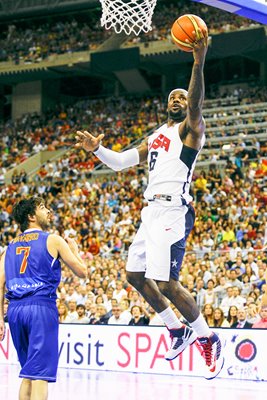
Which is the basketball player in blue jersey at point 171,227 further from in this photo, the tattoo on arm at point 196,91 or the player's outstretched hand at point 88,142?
the tattoo on arm at point 196,91

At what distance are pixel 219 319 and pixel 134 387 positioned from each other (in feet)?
10.2

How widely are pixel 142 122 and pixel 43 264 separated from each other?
24795 millimetres

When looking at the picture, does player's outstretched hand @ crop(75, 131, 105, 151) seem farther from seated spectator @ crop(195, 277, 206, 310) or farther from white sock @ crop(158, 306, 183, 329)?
seated spectator @ crop(195, 277, 206, 310)

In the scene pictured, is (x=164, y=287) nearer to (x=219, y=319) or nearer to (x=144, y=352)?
(x=219, y=319)

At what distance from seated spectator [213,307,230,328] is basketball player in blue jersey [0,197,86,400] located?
25.0 ft

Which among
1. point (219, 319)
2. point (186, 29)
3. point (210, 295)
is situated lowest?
point (219, 319)

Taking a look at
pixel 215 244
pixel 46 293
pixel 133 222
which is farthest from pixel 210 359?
pixel 133 222

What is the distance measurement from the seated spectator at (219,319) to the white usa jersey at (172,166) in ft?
22.8

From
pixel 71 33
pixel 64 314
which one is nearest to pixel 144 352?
pixel 64 314

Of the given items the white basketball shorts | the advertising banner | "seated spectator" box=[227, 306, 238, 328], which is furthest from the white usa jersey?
"seated spectator" box=[227, 306, 238, 328]

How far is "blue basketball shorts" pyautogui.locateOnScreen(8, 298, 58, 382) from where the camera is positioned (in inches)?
268

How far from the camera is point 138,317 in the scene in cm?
1523

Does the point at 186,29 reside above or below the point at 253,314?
above

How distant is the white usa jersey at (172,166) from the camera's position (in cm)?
760
